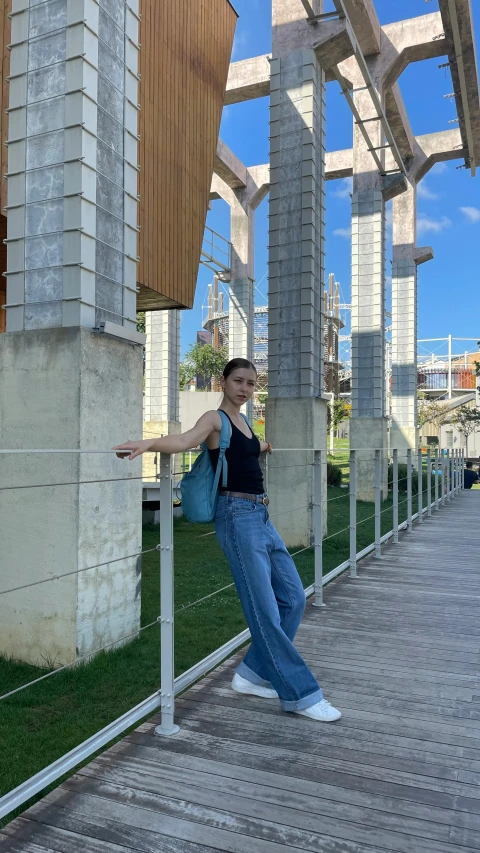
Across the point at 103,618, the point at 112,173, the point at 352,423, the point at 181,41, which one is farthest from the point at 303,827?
the point at 352,423

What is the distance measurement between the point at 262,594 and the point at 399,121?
1741 centimetres

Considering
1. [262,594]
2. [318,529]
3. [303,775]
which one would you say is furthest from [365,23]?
[303,775]

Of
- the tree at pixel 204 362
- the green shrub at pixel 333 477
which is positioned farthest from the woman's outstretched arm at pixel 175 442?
the tree at pixel 204 362

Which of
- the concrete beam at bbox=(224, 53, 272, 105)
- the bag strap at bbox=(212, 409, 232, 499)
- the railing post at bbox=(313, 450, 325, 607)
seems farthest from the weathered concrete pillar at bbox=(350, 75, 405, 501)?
the bag strap at bbox=(212, 409, 232, 499)

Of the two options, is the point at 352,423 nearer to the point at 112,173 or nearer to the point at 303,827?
the point at 112,173

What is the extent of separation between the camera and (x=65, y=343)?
4.18 m

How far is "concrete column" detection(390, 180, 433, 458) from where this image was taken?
19891 mm

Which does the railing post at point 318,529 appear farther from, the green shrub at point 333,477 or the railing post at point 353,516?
the green shrub at point 333,477

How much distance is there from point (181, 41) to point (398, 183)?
29.9 feet

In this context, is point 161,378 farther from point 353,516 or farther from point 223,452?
point 223,452

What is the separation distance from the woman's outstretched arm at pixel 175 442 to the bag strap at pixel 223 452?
0.03 m

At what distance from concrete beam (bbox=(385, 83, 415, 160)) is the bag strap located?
1583 cm

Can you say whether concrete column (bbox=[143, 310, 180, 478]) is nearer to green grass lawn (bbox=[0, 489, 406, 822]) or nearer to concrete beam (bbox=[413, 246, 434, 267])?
concrete beam (bbox=[413, 246, 434, 267])

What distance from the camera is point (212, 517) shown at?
9.71 ft
